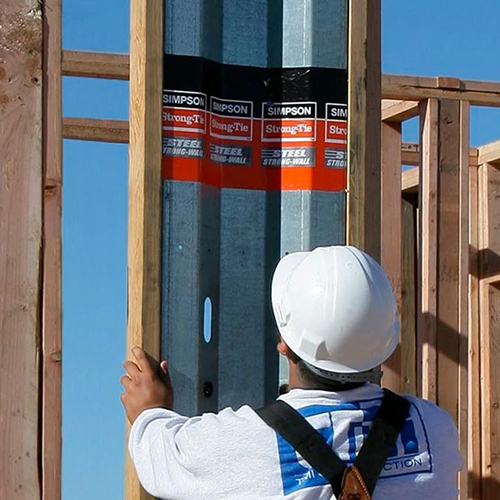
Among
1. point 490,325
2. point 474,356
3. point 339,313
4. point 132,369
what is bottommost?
point 474,356

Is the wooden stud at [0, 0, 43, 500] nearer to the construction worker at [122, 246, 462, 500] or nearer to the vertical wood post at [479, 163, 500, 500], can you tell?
the construction worker at [122, 246, 462, 500]

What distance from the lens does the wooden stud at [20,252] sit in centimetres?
321

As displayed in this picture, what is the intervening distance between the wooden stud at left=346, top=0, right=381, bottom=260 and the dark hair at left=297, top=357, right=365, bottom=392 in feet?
3.15

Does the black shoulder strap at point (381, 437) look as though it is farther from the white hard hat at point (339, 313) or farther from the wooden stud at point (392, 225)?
the wooden stud at point (392, 225)

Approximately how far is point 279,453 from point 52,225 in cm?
134

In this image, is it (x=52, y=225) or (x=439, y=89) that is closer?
(x=52, y=225)

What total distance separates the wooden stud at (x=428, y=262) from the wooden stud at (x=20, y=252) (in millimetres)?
4253

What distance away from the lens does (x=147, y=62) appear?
3314 millimetres

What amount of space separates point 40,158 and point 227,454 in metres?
1.17

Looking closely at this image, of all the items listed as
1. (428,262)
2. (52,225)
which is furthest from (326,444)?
(428,262)

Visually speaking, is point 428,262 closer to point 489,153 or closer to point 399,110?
point 399,110

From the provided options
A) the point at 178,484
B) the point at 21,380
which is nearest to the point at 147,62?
the point at 21,380

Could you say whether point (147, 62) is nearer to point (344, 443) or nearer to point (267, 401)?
point (267, 401)

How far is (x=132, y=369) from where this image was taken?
9.75ft
